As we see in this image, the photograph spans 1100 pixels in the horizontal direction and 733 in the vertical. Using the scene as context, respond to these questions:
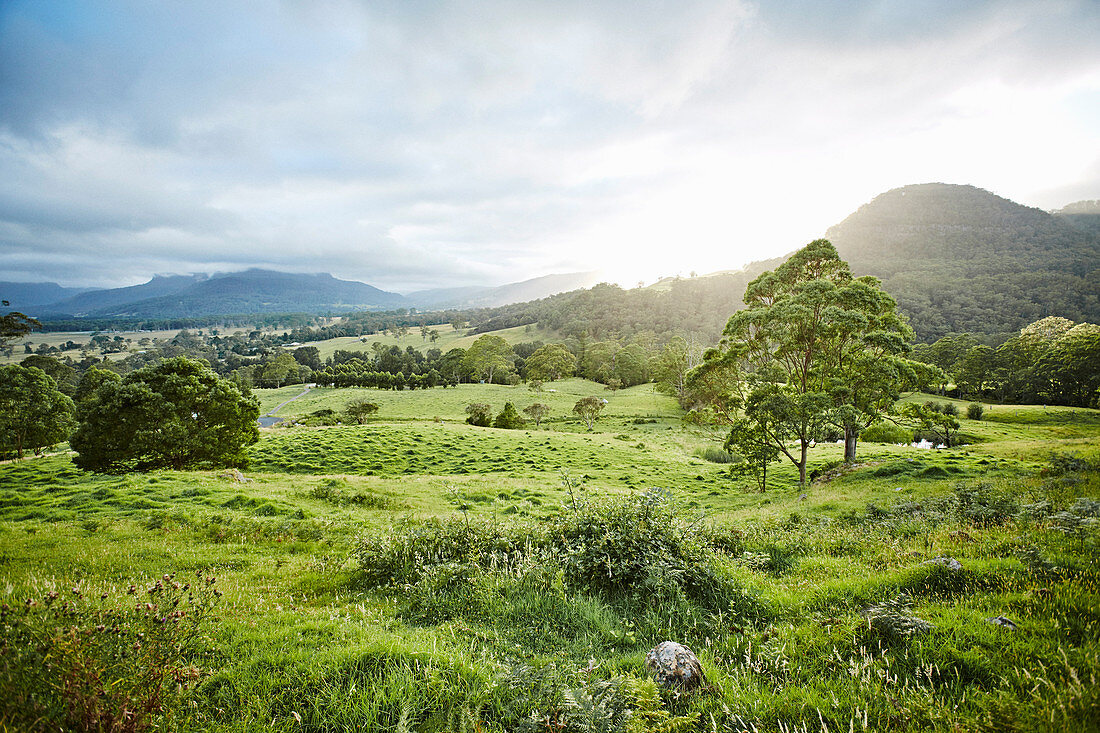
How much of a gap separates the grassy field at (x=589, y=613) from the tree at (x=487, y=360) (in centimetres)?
8717

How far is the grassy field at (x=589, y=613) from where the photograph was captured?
3.42 m

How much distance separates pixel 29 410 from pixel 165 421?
60.0 ft

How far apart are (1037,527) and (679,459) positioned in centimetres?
2809

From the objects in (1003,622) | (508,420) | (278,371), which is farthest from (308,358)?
(1003,622)

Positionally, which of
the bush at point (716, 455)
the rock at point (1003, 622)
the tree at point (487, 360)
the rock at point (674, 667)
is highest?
the rock at point (1003, 622)

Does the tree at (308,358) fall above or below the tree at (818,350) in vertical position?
below

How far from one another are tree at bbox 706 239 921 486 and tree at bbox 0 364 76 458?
45114mm

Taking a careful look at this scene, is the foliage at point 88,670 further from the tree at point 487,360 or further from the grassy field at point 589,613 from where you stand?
the tree at point 487,360

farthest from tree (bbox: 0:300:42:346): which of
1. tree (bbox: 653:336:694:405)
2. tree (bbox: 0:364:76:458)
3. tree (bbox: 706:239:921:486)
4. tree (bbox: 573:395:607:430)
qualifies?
tree (bbox: 653:336:694:405)

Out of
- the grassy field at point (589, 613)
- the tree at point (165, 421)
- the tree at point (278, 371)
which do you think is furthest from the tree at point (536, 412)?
the tree at point (278, 371)

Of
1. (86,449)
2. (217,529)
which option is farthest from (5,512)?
(86,449)

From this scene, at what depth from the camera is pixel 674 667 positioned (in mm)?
4109

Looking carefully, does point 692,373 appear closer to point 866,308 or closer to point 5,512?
point 866,308

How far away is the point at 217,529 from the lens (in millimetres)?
11602
